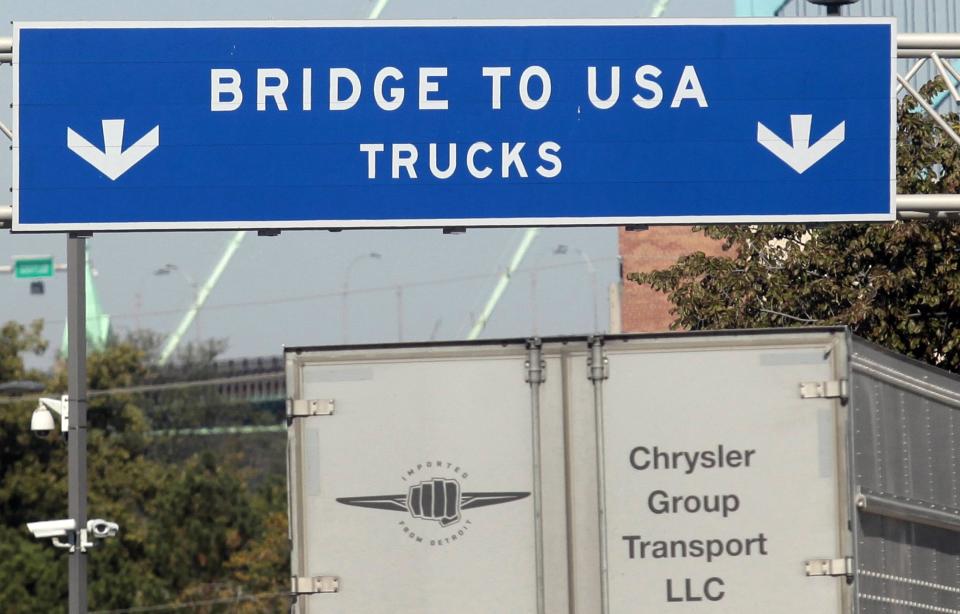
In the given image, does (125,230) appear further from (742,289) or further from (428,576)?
(742,289)

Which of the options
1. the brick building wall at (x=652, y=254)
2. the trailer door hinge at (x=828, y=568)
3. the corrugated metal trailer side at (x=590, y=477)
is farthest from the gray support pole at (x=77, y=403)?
the brick building wall at (x=652, y=254)

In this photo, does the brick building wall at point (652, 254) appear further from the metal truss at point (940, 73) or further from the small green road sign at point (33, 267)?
the metal truss at point (940, 73)

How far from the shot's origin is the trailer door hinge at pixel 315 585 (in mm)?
7805

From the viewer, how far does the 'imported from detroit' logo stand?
25.8ft

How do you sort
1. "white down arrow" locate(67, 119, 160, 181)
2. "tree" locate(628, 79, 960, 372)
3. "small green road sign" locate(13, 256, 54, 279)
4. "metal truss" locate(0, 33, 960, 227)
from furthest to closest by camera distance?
1. "small green road sign" locate(13, 256, 54, 279)
2. "tree" locate(628, 79, 960, 372)
3. "metal truss" locate(0, 33, 960, 227)
4. "white down arrow" locate(67, 119, 160, 181)

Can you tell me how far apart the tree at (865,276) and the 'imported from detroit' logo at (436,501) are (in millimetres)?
11025

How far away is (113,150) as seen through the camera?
36.0ft

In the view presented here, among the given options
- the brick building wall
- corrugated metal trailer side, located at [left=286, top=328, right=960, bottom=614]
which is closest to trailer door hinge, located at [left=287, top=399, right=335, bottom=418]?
corrugated metal trailer side, located at [left=286, top=328, right=960, bottom=614]

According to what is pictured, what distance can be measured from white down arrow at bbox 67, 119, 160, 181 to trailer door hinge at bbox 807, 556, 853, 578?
5303 millimetres

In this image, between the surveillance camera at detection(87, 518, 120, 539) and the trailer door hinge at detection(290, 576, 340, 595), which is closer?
the trailer door hinge at detection(290, 576, 340, 595)

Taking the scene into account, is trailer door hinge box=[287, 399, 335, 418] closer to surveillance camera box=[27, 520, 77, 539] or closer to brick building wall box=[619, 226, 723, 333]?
surveillance camera box=[27, 520, 77, 539]

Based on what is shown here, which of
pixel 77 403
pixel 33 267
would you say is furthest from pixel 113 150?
pixel 33 267

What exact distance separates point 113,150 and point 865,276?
10.8 m

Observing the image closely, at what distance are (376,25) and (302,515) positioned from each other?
4.24 meters
